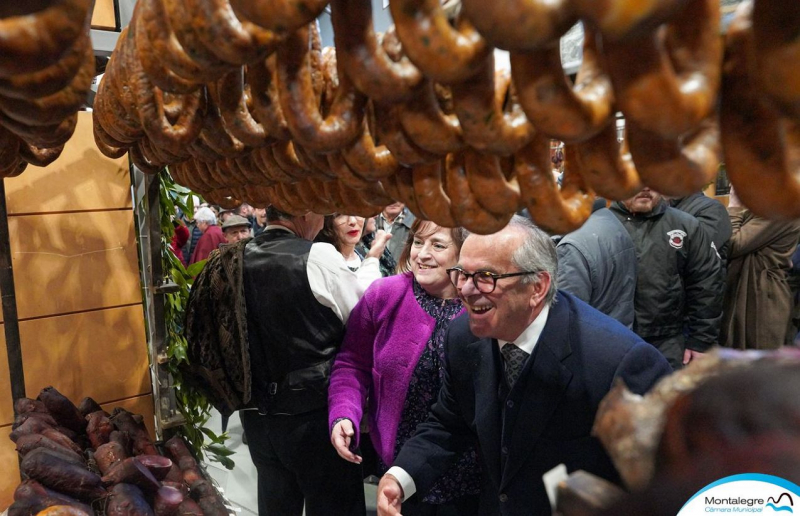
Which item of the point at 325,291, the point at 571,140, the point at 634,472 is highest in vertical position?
the point at 571,140

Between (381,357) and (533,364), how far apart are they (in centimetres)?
84

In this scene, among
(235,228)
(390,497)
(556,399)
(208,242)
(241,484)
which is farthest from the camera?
(208,242)

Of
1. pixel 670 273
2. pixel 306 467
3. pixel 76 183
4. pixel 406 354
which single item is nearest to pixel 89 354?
pixel 76 183

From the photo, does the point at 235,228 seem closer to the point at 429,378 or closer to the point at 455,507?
the point at 429,378

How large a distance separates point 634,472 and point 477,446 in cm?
162

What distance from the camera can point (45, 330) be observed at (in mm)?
2561

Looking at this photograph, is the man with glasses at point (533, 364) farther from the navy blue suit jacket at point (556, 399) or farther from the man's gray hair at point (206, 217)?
the man's gray hair at point (206, 217)

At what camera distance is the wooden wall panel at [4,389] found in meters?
2.44

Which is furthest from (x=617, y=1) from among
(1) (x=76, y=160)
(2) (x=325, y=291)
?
(1) (x=76, y=160)

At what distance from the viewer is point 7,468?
2508 mm

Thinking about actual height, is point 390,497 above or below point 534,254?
below

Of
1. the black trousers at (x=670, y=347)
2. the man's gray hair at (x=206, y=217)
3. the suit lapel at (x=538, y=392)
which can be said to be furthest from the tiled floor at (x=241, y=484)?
the man's gray hair at (x=206, y=217)

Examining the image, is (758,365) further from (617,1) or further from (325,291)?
(325,291)

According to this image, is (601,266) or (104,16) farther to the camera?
(601,266)
